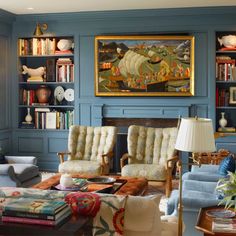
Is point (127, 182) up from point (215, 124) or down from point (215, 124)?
down

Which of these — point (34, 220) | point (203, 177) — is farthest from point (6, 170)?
point (34, 220)

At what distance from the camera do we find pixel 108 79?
7633 millimetres

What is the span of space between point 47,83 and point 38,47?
62 centimetres

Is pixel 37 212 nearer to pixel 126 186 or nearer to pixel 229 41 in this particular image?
pixel 126 186

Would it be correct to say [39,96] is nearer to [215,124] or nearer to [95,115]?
[95,115]

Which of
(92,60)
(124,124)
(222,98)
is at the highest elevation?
(92,60)

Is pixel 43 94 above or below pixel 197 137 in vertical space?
above

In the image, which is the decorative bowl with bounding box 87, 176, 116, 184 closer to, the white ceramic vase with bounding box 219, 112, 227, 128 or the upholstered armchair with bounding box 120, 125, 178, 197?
the upholstered armchair with bounding box 120, 125, 178, 197

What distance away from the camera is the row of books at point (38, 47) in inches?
310

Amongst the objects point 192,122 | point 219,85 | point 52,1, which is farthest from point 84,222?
point 219,85

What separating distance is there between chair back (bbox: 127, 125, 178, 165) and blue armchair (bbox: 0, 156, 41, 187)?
1370mm

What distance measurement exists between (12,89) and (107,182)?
3656mm

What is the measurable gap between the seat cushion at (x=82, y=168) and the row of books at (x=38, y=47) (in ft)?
7.37

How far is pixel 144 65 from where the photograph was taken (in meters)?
7.51
